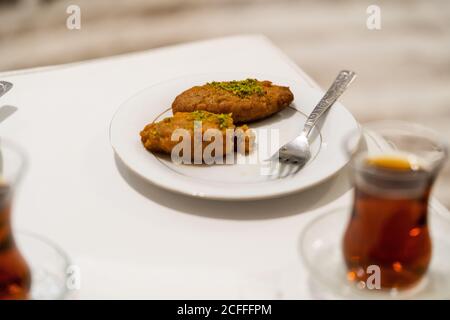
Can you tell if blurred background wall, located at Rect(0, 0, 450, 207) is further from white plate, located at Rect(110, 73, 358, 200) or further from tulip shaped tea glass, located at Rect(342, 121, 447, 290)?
tulip shaped tea glass, located at Rect(342, 121, 447, 290)

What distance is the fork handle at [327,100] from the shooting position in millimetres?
984

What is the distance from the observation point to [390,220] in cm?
64

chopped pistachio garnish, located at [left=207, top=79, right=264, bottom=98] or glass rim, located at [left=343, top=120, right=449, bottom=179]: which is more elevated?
glass rim, located at [left=343, top=120, right=449, bottom=179]

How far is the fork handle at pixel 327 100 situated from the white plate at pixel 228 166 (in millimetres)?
16

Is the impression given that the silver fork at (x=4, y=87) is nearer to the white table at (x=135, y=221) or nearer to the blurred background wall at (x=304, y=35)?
the white table at (x=135, y=221)

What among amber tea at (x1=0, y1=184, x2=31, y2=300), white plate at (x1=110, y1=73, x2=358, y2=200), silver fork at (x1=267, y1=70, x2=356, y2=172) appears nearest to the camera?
amber tea at (x1=0, y1=184, x2=31, y2=300)

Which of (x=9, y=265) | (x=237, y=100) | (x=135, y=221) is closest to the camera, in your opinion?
(x=9, y=265)

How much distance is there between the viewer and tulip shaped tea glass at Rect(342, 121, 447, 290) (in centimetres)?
63

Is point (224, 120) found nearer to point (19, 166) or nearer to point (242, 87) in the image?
point (242, 87)

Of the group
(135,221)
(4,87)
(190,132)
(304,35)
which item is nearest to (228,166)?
(190,132)

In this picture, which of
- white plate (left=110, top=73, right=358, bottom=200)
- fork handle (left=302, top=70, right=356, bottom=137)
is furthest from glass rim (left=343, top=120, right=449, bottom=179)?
fork handle (left=302, top=70, right=356, bottom=137)

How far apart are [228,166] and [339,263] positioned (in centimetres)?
28

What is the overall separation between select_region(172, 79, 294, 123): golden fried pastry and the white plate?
3 centimetres

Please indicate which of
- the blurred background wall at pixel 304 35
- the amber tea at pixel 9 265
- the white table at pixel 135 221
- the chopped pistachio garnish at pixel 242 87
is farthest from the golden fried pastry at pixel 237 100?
the blurred background wall at pixel 304 35
